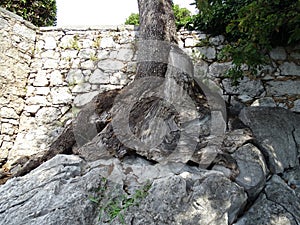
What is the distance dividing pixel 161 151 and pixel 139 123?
29cm

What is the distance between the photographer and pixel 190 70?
2.48 m

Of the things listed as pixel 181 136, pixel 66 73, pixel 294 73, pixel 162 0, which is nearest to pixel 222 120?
pixel 181 136

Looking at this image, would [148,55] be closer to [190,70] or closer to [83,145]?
[190,70]

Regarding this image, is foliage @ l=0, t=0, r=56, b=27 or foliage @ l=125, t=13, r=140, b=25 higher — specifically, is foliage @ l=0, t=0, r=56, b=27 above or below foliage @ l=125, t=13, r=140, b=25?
below

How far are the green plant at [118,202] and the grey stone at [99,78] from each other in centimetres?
208

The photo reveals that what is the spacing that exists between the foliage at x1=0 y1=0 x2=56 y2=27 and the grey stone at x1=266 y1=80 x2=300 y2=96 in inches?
125

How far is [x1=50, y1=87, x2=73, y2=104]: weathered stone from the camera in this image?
3623 millimetres

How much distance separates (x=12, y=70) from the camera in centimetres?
355

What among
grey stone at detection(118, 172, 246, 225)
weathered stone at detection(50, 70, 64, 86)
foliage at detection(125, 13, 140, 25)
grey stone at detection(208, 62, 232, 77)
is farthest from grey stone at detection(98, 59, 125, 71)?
grey stone at detection(118, 172, 246, 225)

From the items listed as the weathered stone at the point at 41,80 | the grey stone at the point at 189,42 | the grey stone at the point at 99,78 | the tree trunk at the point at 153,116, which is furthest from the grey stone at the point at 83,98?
the grey stone at the point at 189,42

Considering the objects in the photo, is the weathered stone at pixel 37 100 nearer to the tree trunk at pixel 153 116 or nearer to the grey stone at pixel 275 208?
the tree trunk at pixel 153 116

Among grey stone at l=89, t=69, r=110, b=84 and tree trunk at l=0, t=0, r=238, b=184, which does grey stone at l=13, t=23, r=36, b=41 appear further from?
tree trunk at l=0, t=0, r=238, b=184

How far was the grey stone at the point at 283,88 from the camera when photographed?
11.1 feet

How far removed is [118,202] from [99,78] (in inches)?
88.7
